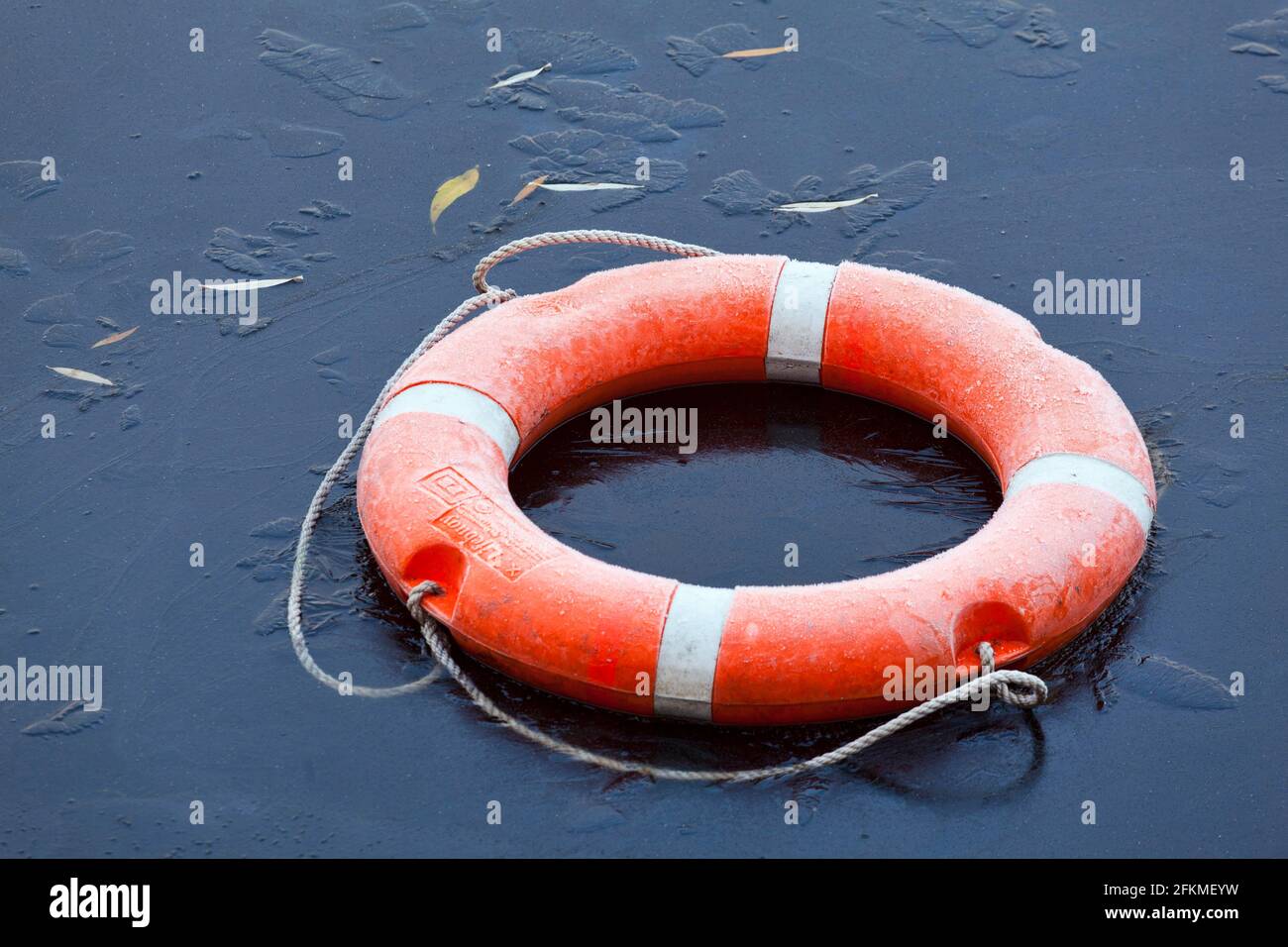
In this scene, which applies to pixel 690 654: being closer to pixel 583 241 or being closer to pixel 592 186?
pixel 583 241

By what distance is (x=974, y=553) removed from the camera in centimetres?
367

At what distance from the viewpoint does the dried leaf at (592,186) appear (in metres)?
5.27

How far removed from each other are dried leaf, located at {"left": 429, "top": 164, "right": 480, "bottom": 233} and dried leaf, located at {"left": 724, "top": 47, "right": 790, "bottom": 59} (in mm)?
989

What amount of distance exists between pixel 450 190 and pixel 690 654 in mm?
2242

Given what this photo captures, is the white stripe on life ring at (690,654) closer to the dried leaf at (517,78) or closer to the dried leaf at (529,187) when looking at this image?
the dried leaf at (529,187)

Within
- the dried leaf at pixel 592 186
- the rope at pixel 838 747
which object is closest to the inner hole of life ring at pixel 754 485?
the rope at pixel 838 747

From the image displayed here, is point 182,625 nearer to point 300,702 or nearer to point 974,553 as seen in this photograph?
point 300,702

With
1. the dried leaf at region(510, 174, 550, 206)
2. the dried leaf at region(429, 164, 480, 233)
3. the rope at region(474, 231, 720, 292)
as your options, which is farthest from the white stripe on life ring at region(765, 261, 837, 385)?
the dried leaf at region(429, 164, 480, 233)

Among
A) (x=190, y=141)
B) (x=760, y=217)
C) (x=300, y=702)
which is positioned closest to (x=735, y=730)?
(x=300, y=702)

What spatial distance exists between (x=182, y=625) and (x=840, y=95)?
2813mm

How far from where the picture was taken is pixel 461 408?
4055 millimetres

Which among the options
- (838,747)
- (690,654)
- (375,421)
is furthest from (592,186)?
(838,747)

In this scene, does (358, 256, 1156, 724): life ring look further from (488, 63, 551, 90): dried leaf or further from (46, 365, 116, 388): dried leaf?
(488, 63, 551, 90): dried leaf

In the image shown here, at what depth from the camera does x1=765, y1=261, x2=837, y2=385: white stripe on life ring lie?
432cm
